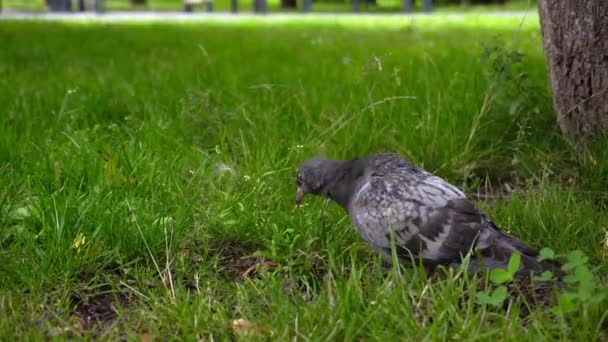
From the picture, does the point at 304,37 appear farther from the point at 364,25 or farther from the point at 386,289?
the point at 386,289

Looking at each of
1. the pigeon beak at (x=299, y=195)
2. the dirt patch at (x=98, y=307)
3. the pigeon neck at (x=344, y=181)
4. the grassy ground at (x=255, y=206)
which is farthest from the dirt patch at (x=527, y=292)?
the dirt patch at (x=98, y=307)

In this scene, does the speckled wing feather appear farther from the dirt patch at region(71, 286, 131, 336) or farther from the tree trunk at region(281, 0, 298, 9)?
the tree trunk at region(281, 0, 298, 9)

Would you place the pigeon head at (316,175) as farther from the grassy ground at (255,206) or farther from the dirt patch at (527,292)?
the dirt patch at (527,292)

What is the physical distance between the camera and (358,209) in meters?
3.12

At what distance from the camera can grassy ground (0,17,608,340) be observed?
270 centimetres

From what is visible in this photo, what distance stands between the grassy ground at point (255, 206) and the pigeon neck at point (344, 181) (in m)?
0.13

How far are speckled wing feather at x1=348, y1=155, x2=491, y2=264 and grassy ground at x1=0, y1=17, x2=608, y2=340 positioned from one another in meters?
0.11

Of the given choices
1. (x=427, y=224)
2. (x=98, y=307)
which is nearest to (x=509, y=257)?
(x=427, y=224)

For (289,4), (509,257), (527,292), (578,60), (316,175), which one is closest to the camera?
(509,257)

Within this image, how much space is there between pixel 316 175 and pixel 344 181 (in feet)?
0.52

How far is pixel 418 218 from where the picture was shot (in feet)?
9.43

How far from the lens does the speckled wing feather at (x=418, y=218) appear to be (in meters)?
2.83

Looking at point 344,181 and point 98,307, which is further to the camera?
point 344,181

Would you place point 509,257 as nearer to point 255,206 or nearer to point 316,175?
point 316,175
